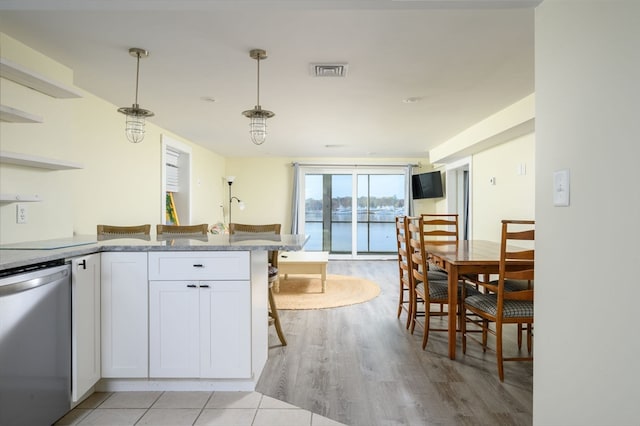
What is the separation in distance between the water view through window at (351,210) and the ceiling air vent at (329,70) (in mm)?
4793

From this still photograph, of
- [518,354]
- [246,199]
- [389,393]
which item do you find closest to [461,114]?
[518,354]

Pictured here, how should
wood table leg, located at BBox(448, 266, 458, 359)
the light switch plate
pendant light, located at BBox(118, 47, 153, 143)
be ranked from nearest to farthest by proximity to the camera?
the light switch plate < pendant light, located at BBox(118, 47, 153, 143) < wood table leg, located at BBox(448, 266, 458, 359)

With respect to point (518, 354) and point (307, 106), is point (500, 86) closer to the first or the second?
point (307, 106)

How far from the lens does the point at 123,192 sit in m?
3.92

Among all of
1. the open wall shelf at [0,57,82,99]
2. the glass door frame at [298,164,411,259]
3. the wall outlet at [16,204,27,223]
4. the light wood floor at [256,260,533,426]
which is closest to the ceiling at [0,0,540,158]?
the open wall shelf at [0,57,82,99]

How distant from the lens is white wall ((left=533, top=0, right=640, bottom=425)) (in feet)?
2.99

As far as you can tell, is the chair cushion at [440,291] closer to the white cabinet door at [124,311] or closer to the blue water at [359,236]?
the white cabinet door at [124,311]

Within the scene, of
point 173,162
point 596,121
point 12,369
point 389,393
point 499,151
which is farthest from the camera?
point 173,162

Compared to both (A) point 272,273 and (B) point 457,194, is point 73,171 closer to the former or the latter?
(A) point 272,273

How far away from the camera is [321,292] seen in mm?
4656

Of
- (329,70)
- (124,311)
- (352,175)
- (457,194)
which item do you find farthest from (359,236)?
(124,311)

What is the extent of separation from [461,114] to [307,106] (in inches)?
71.7

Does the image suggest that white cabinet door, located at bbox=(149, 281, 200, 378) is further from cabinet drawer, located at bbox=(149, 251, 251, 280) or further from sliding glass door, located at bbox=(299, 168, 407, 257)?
sliding glass door, located at bbox=(299, 168, 407, 257)

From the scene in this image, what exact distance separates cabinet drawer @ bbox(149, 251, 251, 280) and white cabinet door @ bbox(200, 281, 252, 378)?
0.16ft
